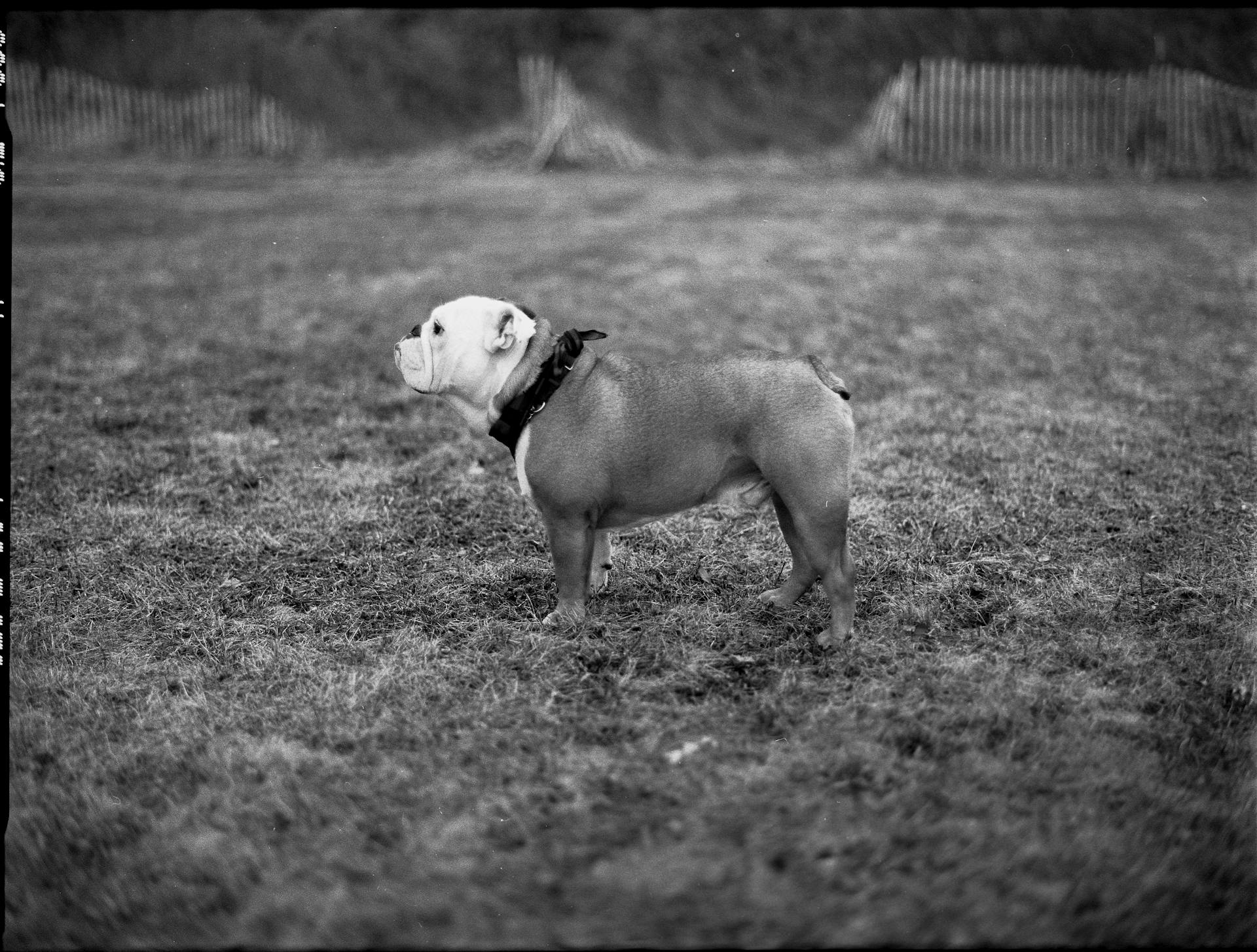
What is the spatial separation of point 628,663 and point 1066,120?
1653 cm

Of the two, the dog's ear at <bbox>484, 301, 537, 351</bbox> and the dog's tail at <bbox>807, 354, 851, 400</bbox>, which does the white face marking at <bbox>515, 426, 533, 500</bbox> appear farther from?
the dog's tail at <bbox>807, 354, 851, 400</bbox>

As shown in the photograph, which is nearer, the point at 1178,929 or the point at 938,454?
the point at 1178,929

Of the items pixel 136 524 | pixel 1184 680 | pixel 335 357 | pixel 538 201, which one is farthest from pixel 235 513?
pixel 538 201

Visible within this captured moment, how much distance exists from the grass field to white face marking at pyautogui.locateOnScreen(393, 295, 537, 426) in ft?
3.42

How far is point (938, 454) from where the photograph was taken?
629 centimetres

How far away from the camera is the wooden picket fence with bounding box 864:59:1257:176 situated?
17.2m

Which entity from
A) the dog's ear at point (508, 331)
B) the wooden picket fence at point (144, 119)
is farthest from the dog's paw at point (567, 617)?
the wooden picket fence at point (144, 119)

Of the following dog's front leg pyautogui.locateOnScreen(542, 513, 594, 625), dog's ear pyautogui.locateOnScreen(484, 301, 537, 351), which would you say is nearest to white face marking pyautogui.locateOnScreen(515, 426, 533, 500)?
dog's front leg pyautogui.locateOnScreen(542, 513, 594, 625)

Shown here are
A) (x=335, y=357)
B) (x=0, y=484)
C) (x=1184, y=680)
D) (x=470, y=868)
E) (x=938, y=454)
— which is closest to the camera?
(x=470, y=868)

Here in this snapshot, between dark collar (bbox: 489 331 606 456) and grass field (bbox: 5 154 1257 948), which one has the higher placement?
dark collar (bbox: 489 331 606 456)

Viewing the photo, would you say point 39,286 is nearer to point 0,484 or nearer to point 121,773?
point 0,484

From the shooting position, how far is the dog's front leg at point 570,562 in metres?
4.06

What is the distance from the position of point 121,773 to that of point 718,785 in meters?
1.89

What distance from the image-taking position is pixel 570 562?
13.6ft
